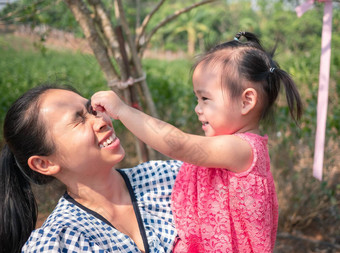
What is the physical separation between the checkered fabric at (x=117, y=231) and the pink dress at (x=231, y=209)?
104 mm

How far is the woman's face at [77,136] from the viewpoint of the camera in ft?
4.29

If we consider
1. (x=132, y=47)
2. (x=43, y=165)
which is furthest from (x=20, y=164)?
(x=132, y=47)

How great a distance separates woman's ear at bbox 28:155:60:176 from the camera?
54.3 inches

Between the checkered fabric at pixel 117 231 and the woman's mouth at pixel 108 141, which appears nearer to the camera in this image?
the checkered fabric at pixel 117 231

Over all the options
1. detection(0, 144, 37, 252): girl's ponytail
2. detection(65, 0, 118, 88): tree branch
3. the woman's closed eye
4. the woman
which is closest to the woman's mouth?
the woman

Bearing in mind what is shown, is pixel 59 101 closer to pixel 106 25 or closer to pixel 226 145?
pixel 226 145

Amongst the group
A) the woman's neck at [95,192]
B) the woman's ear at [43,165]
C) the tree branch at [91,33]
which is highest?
the tree branch at [91,33]

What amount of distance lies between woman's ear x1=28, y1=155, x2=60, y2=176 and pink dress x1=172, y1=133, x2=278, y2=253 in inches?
19.9

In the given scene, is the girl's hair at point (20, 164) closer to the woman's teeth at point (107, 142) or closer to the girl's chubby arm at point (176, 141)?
the woman's teeth at point (107, 142)

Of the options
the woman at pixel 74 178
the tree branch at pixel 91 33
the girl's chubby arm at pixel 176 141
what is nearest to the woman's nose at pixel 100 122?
the woman at pixel 74 178

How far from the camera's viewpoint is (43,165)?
1.40 m

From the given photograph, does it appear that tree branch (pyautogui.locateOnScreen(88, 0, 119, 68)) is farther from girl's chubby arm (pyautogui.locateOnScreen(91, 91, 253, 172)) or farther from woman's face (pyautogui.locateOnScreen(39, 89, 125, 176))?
girl's chubby arm (pyautogui.locateOnScreen(91, 91, 253, 172))

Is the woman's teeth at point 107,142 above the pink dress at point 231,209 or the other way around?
above

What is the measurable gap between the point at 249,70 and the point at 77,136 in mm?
632
